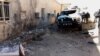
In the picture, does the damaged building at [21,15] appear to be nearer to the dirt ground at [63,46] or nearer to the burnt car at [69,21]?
the dirt ground at [63,46]

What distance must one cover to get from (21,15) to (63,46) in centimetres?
563

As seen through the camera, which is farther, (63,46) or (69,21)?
(69,21)

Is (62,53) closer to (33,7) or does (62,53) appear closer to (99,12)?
(99,12)

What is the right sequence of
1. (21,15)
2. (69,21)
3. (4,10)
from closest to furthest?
(4,10), (69,21), (21,15)

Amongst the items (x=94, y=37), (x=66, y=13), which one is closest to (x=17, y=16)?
(x=66, y=13)

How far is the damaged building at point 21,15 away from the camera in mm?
13719

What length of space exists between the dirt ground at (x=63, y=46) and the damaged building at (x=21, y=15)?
256 centimetres

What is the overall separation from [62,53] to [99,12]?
6080 millimetres

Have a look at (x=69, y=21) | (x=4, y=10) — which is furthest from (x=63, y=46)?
(x=4, y=10)

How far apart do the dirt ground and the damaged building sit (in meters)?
2.56

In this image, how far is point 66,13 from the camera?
638 inches

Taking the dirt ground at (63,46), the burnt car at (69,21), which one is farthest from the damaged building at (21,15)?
the burnt car at (69,21)

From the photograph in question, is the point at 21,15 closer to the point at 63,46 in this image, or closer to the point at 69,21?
the point at 69,21

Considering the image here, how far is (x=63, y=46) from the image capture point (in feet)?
Result: 36.4
